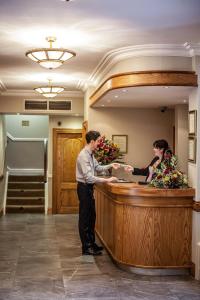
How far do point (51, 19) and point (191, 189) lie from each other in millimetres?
2587

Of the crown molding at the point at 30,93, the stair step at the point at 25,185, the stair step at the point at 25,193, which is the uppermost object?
the crown molding at the point at 30,93

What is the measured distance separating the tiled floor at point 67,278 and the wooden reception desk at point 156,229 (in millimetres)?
187

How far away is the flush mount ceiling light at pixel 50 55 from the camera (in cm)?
→ 516

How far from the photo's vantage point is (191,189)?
18.9 feet

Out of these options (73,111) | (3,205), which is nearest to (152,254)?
(73,111)

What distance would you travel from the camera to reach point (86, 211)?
666 cm

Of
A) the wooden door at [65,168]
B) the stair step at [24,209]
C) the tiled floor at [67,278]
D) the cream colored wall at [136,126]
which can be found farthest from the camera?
the stair step at [24,209]

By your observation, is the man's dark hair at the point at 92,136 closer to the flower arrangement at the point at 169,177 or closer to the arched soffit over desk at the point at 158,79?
the arched soffit over desk at the point at 158,79

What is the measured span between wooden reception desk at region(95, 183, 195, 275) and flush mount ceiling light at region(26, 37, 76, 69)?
173 centimetres

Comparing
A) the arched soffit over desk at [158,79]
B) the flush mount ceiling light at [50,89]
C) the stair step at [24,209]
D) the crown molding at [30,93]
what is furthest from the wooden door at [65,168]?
the arched soffit over desk at [158,79]

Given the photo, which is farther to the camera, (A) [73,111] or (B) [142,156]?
(A) [73,111]

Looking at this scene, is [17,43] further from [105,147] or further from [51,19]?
[105,147]

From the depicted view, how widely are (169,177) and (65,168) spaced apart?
5982 millimetres

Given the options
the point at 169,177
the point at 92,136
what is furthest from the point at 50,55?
the point at 169,177
